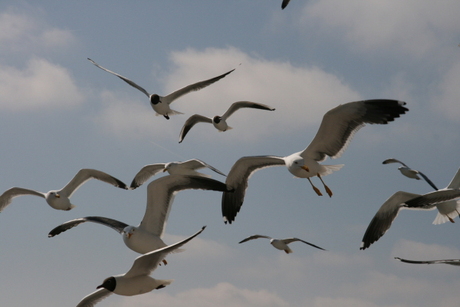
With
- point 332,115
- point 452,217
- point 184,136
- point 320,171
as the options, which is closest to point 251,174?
point 320,171

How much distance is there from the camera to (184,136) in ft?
64.0

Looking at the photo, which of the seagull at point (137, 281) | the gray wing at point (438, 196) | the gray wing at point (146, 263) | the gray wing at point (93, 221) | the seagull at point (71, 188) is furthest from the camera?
the seagull at point (71, 188)

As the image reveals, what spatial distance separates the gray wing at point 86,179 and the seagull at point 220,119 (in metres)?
3.41

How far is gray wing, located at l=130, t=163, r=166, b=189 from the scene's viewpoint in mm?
17281

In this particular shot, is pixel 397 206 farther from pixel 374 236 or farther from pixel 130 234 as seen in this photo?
pixel 130 234

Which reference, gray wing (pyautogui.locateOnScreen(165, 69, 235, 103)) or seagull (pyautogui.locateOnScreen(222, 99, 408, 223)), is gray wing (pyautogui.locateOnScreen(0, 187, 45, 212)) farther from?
seagull (pyautogui.locateOnScreen(222, 99, 408, 223))

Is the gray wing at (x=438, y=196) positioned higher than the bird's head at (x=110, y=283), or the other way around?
the gray wing at (x=438, y=196)

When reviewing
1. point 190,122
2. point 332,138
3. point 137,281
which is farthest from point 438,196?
point 190,122

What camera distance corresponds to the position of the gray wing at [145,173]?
56.7 feet

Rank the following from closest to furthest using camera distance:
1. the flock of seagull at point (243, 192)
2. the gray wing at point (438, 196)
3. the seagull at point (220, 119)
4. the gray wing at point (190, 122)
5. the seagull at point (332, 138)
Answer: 1. the flock of seagull at point (243, 192)
2. the seagull at point (332, 138)
3. the gray wing at point (438, 196)
4. the seagull at point (220, 119)
5. the gray wing at point (190, 122)

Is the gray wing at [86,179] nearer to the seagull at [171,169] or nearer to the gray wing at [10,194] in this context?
the seagull at [171,169]

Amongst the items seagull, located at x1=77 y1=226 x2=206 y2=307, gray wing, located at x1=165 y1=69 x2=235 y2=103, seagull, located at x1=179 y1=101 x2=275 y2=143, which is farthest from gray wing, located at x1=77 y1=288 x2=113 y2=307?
seagull, located at x1=179 y1=101 x2=275 y2=143

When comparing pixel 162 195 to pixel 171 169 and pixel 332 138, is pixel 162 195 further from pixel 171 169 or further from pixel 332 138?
pixel 171 169

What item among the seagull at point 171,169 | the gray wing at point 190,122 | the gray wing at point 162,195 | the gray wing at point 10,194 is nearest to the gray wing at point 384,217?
the seagull at point 171,169
